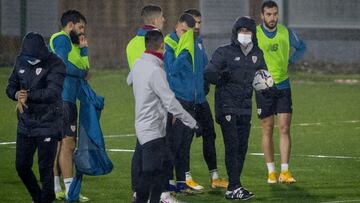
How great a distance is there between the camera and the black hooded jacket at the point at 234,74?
44.2ft

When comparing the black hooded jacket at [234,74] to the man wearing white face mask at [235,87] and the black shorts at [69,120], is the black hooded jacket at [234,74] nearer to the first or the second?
the man wearing white face mask at [235,87]

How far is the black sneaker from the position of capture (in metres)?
13.3

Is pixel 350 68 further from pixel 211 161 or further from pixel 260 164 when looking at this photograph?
pixel 211 161

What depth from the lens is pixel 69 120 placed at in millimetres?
13328

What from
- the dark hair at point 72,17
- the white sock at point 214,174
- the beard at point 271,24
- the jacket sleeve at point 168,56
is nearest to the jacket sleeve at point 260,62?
the jacket sleeve at point 168,56

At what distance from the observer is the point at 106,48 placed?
1256 inches

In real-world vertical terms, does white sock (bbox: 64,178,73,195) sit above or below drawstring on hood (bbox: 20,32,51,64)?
below

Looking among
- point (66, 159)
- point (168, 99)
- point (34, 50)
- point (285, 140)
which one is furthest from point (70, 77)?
point (285, 140)

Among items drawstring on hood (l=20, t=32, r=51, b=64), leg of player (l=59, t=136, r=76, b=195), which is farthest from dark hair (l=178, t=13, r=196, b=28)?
drawstring on hood (l=20, t=32, r=51, b=64)

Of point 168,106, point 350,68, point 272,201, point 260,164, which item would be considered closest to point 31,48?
point 168,106

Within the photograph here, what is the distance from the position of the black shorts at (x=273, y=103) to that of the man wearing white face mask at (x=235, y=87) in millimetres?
895

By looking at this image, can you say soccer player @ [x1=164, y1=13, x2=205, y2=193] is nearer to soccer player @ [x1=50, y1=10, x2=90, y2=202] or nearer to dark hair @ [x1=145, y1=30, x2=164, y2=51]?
soccer player @ [x1=50, y1=10, x2=90, y2=202]

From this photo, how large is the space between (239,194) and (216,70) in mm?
1370

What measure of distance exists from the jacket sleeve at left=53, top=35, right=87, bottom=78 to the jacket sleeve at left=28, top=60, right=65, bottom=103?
122cm
